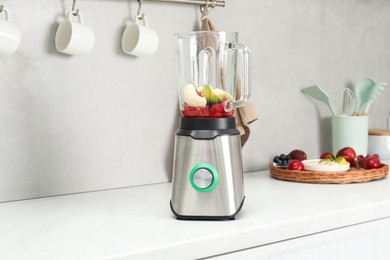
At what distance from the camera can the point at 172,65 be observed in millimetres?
1675

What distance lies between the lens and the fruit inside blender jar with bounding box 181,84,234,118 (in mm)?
1201

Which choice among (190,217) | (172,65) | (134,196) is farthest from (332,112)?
(190,217)

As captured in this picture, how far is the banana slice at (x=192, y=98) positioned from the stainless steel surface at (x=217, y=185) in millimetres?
77

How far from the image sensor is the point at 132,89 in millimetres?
1593

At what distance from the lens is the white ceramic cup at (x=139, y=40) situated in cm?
149

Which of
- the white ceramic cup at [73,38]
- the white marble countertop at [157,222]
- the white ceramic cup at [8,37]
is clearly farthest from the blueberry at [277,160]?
the white ceramic cup at [8,37]

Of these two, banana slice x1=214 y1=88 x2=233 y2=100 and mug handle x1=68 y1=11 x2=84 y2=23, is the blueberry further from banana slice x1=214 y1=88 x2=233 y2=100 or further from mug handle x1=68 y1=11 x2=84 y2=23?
mug handle x1=68 y1=11 x2=84 y2=23

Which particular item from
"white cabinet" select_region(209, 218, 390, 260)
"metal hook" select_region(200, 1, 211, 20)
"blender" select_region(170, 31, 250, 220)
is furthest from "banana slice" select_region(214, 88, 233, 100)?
"metal hook" select_region(200, 1, 211, 20)

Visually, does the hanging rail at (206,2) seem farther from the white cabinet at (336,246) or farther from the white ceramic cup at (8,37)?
the white cabinet at (336,246)

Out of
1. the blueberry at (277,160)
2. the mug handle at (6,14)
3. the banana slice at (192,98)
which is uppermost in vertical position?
the mug handle at (6,14)

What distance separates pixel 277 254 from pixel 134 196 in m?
0.45

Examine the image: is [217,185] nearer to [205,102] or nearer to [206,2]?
[205,102]

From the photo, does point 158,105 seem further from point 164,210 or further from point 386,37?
point 386,37

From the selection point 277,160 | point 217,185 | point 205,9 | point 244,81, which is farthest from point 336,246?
point 205,9
